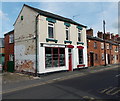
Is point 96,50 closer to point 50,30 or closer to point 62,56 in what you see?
point 62,56

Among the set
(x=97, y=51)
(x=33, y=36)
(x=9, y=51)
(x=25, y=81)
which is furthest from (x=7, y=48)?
(x=97, y=51)

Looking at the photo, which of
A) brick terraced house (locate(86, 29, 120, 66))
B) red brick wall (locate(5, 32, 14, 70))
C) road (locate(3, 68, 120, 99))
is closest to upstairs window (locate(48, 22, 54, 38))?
red brick wall (locate(5, 32, 14, 70))

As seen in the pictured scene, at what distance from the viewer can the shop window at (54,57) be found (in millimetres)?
14017

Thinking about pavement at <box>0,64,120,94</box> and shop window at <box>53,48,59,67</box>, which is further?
shop window at <box>53,48,59,67</box>

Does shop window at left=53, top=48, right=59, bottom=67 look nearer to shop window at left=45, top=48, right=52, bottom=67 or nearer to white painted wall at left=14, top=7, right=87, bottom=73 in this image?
white painted wall at left=14, top=7, right=87, bottom=73

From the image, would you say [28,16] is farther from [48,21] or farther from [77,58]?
[77,58]

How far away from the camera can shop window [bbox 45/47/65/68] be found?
14.0m

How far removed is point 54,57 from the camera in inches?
582

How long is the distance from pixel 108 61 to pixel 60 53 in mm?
18127

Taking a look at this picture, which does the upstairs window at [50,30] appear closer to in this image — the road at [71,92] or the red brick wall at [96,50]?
the road at [71,92]

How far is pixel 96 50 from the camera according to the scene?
24.9 m

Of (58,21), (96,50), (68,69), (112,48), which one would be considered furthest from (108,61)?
(58,21)

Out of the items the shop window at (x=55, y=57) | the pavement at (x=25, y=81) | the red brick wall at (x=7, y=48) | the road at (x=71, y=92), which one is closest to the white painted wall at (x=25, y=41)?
the pavement at (x=25, y=81)

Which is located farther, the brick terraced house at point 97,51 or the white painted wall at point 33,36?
the brick terraced house at point 97,51
